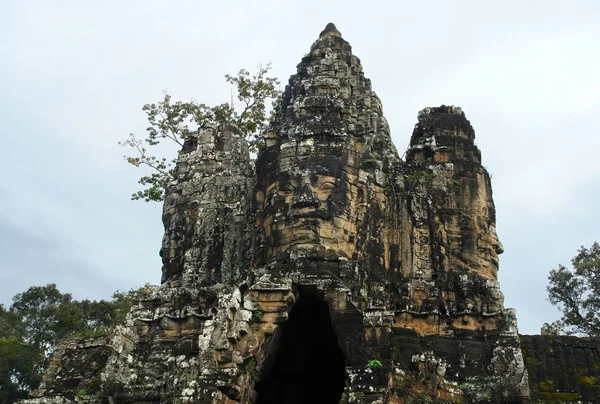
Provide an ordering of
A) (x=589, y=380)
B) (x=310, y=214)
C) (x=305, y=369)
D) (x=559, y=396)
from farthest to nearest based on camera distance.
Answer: (x=305, y=369) → (x=589, y=380) → (x=310, y=214) → (x=559, y=396)

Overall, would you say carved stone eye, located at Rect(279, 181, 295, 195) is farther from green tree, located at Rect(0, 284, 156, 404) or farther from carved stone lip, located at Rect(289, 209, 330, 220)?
green tree, located at Rect(0, 284, 156, 404)

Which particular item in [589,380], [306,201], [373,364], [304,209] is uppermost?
[306,201]

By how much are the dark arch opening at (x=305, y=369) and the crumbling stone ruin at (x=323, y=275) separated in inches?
1.5

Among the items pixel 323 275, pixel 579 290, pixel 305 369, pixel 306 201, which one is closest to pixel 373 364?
pixel 323 275

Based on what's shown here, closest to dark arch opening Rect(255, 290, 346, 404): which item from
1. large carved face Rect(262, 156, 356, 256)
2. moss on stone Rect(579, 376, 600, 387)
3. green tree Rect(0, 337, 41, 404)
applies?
large carved face Rect(262, 156, 356, 256)

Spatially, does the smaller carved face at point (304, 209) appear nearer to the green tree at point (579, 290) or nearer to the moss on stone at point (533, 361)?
the moss on stone at point (533, 361)

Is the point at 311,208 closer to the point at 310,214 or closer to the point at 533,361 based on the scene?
the point at 310,214

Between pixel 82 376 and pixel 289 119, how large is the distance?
735 cm

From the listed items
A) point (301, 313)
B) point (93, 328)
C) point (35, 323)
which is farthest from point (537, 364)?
point (35, 323)

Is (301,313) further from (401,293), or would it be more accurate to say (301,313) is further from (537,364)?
(537,364)

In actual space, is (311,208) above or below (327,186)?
below

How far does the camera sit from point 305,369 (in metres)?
19.5

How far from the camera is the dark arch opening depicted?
60.8 feet

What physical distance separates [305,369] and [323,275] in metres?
4.07
